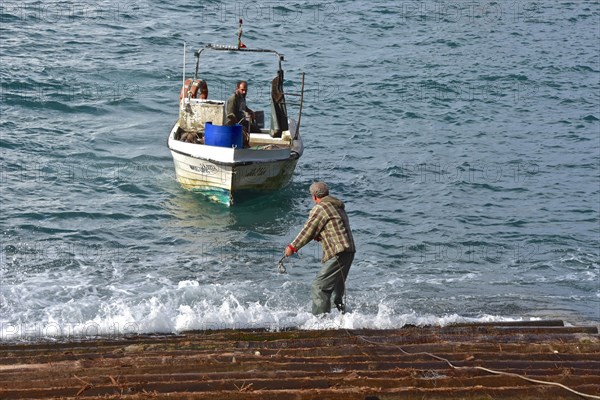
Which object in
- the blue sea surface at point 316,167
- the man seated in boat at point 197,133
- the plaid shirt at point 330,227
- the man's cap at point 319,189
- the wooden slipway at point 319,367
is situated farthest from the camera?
the man seated in boat at point 197,133

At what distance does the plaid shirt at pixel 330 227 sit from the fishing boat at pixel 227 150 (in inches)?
247

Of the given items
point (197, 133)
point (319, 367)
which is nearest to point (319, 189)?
point (319, 367)

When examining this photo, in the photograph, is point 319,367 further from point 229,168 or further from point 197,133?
point 197,133

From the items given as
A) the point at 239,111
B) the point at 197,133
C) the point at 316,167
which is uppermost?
the point at 239,111

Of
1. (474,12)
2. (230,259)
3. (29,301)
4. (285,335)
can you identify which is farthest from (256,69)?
(285,335)

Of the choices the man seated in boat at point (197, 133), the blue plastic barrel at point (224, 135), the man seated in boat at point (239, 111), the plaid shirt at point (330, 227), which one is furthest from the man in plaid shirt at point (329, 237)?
the man seated in boat at point (197, 133)

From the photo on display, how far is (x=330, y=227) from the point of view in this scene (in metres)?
10.7

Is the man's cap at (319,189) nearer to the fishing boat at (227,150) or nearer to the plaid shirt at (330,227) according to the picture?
the plaid shirt at (330,227)

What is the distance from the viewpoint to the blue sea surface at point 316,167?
13.8 meters

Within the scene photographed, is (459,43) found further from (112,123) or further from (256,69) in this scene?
(112,123)

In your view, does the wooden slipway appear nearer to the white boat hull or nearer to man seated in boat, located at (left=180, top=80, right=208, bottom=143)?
the white boat hull

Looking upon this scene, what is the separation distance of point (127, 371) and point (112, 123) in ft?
52.1

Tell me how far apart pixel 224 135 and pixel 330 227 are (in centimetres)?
646

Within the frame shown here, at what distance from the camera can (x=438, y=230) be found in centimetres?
1739
